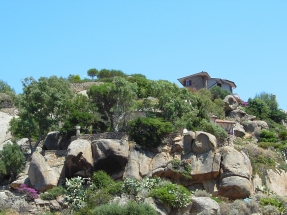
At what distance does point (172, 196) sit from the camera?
1243 inches

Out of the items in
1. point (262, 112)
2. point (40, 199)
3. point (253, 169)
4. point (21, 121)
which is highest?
point (262, 112)

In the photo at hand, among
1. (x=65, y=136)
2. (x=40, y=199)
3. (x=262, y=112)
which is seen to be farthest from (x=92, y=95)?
(x=262, y=112)

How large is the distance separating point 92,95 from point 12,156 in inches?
319

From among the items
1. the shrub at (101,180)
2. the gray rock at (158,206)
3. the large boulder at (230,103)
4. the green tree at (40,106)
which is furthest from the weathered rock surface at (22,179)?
the large boulder at (230,103)

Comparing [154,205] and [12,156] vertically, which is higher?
[12,156]

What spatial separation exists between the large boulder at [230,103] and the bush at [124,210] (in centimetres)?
3058

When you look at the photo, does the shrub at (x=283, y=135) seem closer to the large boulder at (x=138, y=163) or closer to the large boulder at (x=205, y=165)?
the large boulder at (x=205, y=165)

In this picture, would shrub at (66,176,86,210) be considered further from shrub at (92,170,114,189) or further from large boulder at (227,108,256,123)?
large boulder at (227,108,256,123)

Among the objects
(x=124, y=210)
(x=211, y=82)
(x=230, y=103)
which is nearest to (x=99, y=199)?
(x=124, y=210)

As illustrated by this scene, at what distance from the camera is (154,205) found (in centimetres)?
3130

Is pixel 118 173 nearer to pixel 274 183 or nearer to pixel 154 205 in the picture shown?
pixel 154 205

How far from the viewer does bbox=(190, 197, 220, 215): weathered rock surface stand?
31.4 m

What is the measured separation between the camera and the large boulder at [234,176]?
115 feet

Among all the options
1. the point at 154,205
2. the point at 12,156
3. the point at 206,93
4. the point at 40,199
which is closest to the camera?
the point at 154,205
